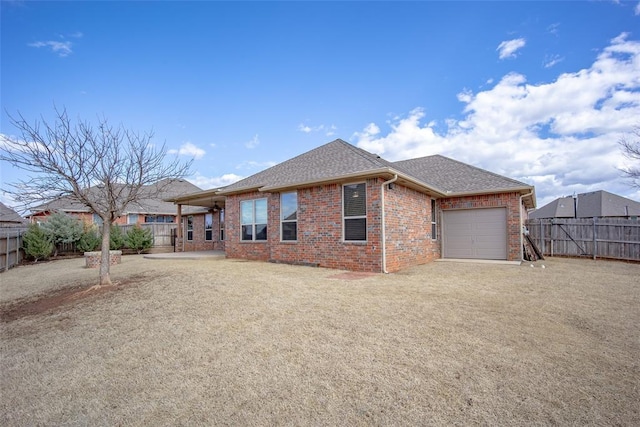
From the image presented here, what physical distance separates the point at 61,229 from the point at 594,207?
4093 cm

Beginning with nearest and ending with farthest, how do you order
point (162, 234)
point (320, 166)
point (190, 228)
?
point (320, 166) < point (190, 228) < point (162, 234)

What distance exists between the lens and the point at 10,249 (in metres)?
13.0

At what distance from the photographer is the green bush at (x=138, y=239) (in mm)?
17464

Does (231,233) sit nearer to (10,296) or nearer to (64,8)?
(10,296)

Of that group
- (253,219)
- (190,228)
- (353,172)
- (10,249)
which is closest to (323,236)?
(353,172)

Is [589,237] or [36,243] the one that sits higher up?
[36,243]

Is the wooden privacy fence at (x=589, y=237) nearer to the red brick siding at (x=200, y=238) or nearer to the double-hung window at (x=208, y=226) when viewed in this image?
the red brick siding at (x=200, y=238)

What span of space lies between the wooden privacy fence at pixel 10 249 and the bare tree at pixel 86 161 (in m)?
8.01

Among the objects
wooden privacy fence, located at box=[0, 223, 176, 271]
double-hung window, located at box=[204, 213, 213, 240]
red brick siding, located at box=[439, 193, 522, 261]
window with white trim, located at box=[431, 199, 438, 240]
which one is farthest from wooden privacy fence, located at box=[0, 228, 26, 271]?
red brick siding, located at box=[439, 193, 522, 261]

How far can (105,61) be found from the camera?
10023 mm

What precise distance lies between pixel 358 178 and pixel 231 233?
265 inches

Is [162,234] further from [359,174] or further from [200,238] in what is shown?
[359,174]

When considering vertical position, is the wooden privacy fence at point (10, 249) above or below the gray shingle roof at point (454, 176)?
below

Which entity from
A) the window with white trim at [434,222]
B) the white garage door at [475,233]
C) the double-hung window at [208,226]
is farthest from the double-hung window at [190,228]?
the white garage door at [475,233]
